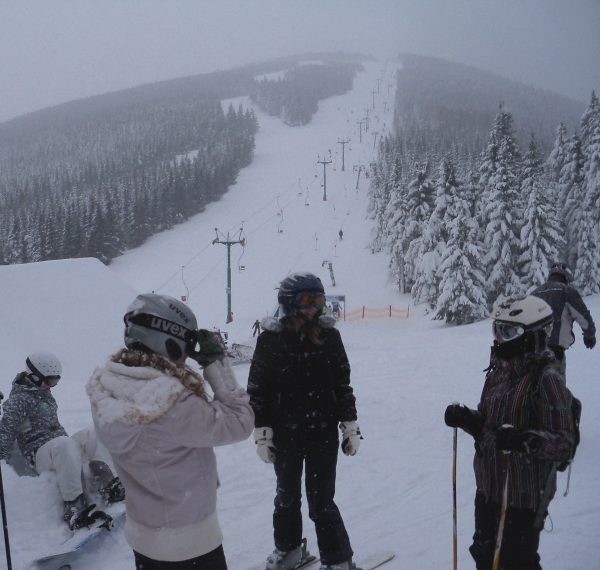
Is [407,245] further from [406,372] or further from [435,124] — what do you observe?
[435,124]

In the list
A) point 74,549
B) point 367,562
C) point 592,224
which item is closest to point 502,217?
point 592,224

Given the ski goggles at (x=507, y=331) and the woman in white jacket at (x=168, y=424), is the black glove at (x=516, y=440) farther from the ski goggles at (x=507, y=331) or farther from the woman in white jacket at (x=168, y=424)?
the woman in white jacket at (x=168, y=424)

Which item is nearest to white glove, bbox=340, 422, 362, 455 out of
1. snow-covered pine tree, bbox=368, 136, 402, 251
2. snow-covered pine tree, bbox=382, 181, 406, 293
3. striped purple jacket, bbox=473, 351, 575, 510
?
striped purple jacket, bbox=473, 351, 575, 510

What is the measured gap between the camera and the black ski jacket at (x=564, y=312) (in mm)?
6012

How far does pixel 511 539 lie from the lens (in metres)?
3.01

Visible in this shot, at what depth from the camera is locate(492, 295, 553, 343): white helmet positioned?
296cm

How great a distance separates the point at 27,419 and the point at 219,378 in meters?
3.48

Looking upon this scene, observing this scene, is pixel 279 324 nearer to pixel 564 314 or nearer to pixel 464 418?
pixel 464 418

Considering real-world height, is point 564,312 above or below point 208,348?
below

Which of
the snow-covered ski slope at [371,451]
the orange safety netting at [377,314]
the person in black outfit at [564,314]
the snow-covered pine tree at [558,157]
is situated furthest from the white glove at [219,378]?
the snow-covered pine tree at [558,157]

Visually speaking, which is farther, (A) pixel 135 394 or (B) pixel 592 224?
(B) pixel 592 224

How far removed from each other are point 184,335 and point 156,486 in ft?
2.34

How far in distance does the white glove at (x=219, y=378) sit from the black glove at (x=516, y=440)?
149cm

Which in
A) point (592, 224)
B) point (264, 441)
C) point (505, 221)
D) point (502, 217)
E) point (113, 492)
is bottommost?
point (592, 224)
